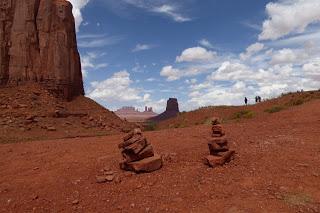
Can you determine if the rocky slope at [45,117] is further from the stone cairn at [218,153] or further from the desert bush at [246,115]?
the stone cairn at [218,153]

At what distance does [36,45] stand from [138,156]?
68.4 ft

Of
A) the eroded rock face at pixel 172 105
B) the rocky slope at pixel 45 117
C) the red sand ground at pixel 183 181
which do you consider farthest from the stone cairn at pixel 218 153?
the eroded rock face at pixel 172 105

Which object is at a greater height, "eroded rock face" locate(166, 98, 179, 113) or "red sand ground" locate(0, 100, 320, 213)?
"eroded rock face" locate(166, 98, 179, 113)

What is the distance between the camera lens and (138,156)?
11.3 metres

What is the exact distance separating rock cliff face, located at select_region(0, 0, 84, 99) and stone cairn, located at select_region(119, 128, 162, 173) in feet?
63.8

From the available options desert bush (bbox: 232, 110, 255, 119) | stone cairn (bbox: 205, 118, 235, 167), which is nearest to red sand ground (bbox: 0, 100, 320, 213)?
stone cairn (bbox: 205, 118, 235, 167)

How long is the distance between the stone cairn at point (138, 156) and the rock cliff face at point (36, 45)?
765 inches

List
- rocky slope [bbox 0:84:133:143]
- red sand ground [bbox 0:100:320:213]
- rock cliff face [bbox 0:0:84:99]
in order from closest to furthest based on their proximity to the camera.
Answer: red sand ground [bbox 0:100:320:213], rocky slope [bbox 0:84:133:143], rock cliff face [bbox 0:0:84:99]

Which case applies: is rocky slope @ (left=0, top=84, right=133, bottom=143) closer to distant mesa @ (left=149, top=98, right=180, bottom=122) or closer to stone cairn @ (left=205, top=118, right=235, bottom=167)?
stone cairn @ (left=205, top=118, right=235, bottom=167)

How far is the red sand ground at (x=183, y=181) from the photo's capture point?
9.22m

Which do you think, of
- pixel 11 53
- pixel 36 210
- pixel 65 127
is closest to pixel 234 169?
pixel 36 210

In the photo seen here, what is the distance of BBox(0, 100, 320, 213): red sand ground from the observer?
9.22 metres

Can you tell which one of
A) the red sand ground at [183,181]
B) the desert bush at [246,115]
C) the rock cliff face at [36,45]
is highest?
the rock cliff face at [36,45]

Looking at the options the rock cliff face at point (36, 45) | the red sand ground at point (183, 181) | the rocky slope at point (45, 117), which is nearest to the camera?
the red sand ground at point (183, 181)
